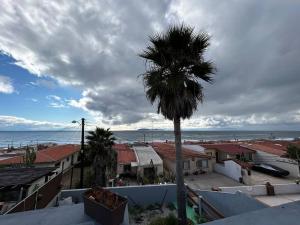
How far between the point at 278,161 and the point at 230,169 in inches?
398

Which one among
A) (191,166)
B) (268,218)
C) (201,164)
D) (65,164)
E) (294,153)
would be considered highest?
(268,218)

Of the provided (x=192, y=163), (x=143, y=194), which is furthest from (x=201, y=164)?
(x=143, y=194)

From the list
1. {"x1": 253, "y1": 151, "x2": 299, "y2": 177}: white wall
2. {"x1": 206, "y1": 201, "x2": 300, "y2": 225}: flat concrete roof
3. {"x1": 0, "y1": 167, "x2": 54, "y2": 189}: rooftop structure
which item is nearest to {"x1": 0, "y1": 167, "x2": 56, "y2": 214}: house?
{"x1": 0, "y1": 167, "x2": 54, "y2": 189}: rooftop structure

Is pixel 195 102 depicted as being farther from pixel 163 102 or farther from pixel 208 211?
pixel 208 211

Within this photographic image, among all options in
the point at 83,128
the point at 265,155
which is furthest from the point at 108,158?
the point at 265,155

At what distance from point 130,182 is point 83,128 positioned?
945 centimetres

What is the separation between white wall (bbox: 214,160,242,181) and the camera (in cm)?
2489

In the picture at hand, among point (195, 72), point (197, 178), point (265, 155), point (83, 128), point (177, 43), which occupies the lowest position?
point (197, 178)

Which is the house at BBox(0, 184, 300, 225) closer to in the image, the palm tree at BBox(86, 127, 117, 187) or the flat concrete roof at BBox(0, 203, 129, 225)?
the flat concrete roof at BBox(0, 203, 129, 225)

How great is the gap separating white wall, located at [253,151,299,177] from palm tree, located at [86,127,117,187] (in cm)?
2683

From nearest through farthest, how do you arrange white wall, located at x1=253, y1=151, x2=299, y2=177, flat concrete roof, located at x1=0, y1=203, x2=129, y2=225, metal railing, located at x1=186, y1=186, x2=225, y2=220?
flat concrete roof, located at x1=0, y1=203, x2=129, y2=225, metal railing, located at x1=186, y1=186, x2=225, y2=220, white wall, located at x1=253, y1=151, x2=299, y2=177

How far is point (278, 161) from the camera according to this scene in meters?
30.1

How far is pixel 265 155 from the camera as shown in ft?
110

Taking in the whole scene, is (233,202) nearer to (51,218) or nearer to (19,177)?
(51,218)
